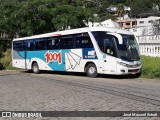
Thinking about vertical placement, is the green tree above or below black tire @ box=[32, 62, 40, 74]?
above

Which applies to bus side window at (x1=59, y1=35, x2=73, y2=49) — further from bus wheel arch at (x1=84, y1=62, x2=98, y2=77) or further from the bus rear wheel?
the bus rear wheel

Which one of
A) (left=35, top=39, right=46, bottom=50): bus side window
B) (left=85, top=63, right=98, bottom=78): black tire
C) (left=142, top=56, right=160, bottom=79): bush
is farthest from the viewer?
(left=35, top=39, right=46, bottom=50): bus side window

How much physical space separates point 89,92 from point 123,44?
695 centimetres

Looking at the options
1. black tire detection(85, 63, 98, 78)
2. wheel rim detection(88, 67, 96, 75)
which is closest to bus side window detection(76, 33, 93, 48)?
black tire detection(85, 63, 98, 78)

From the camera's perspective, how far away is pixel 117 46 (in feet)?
61.8

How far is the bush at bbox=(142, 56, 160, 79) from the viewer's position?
61.2 ft

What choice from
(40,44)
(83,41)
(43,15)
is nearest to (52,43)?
(40,44)

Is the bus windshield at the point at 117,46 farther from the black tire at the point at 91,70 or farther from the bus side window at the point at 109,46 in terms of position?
the black tire at the point at 91,70

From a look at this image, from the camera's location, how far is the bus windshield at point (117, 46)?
18.9 m

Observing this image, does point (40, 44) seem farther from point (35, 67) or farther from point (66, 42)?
point (66, 42)

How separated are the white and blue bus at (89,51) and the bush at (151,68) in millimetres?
395

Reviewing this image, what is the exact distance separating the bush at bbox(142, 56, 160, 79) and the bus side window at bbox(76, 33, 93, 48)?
3.32 meters

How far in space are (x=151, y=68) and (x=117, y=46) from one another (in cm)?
225

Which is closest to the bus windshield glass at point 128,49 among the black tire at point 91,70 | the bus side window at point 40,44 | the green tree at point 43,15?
the black tire at point 91,70
